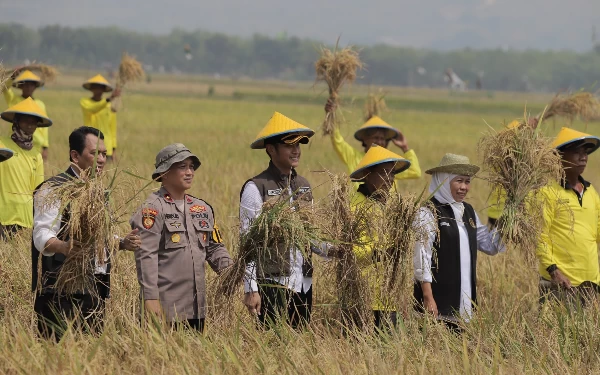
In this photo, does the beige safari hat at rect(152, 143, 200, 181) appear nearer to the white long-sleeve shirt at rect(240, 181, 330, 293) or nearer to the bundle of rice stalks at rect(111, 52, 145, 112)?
the white long-sleeve shirt at rect(240, 181, 330, 293)

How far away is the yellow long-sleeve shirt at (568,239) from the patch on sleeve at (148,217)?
2.42 m

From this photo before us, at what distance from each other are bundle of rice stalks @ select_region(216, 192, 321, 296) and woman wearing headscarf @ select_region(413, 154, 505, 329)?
27.1 inches

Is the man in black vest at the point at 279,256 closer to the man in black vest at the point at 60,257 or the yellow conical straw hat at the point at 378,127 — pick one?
the man in black vest at the point at 60,257

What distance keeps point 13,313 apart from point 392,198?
2.09 m

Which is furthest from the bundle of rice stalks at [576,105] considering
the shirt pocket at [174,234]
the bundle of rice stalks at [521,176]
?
the shirt pocket at [174,234]

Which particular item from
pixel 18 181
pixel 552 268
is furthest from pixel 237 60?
pixel 552 268

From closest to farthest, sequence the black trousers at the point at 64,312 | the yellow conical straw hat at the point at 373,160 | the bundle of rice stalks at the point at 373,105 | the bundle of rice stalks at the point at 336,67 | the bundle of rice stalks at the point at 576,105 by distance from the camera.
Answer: the black trousers at the point at 64,312 → the yellow conical straw hat at the point at 373,160 → the bundle of rice stalks at the point at 336,67 → the bundle of rice stalks at the point at 576,105 → the bundle of rice stalks at the point at 373,105

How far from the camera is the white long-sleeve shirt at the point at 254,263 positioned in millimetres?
4660

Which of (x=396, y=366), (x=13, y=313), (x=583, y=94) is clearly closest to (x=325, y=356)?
(x=396, y=366)

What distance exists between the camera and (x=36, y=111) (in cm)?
630

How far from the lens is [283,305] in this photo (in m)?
4.75

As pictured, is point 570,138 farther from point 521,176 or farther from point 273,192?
point 273,192

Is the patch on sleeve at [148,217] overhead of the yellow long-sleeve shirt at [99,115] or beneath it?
beneath

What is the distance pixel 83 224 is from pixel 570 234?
2.97m
